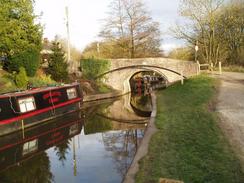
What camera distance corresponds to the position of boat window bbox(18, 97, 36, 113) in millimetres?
11841

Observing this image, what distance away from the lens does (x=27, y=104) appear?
12.2 metres

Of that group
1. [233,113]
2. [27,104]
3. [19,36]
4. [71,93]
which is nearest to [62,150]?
[27,104]

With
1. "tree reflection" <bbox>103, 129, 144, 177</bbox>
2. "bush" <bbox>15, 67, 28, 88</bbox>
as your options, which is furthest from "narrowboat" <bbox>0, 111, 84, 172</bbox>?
"bush" <bbox>15, 67, 28, 88</bbox>

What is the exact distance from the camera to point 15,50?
18781mm

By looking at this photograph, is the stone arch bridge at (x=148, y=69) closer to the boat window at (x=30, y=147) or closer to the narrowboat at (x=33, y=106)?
the narrowboat at (x=33, y=106)

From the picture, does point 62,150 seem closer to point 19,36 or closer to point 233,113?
point 233,113

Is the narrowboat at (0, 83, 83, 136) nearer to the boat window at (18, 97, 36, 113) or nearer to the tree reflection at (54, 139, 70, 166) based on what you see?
the boat window at (18, 97, 36, 113)

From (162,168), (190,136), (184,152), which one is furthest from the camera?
(190,136)

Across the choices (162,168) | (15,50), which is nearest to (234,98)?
(162,168)

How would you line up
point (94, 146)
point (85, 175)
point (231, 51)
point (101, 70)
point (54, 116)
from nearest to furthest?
point (85, 175), point (94, 146), point (54, 116), point (101, 70), point (231, 51)

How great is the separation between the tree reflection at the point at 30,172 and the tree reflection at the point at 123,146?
1775mm

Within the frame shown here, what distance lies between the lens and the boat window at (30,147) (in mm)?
9289

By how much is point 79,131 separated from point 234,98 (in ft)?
20.9

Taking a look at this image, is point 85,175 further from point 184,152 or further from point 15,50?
point 15,50
